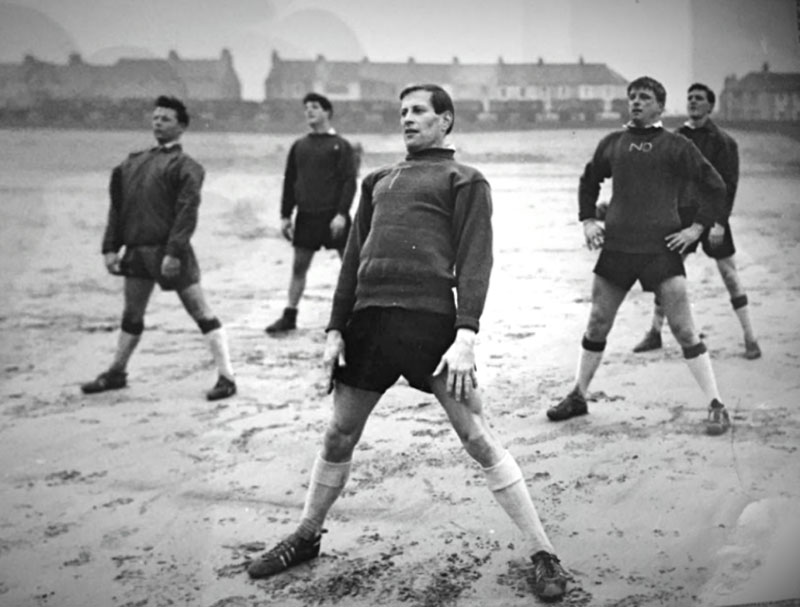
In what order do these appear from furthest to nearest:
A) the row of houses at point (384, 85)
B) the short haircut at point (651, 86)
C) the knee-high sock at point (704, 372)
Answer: the row of houses at point (384, 85) → the knee-high sock at point (704, 372) → the short haircut at point (651, 86)

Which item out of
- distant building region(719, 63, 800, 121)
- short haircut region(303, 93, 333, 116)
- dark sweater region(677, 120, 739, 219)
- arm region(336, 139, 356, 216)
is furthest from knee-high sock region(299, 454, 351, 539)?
distant building region(719, 63, 800, 121)

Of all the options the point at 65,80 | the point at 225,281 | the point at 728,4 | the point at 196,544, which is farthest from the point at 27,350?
the point at 728,4

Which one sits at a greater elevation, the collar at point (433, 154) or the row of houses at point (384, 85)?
the row of houses at point (384, 85)

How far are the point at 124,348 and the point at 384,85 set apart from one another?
393 cm

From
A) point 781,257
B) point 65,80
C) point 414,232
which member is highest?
point 65,80

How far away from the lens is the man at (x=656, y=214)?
4.16 meters

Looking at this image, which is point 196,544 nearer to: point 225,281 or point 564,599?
point 564,599

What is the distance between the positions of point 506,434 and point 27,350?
398 centimetres

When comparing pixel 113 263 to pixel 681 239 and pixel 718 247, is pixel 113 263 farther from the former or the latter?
pixel 718 247

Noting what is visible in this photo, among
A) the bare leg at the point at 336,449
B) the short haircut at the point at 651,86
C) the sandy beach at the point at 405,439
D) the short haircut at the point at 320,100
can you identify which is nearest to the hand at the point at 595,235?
the short haircut at the point at 651,86

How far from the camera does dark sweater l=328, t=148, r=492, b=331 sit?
9.25ft

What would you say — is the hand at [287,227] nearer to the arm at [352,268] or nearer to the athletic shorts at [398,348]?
the arm at [352,268]

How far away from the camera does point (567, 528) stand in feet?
10.8

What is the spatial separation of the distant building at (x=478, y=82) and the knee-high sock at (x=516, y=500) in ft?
14.1
